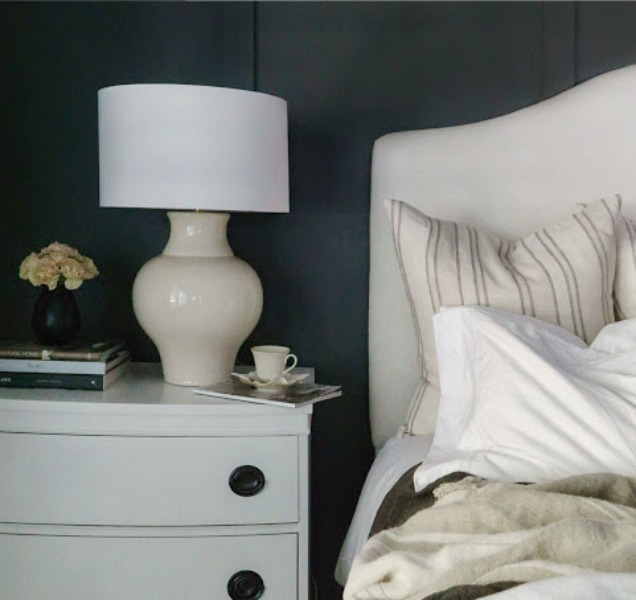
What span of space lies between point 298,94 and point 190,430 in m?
0.93

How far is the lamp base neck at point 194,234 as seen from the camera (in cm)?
197

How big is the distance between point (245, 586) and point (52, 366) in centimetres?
60

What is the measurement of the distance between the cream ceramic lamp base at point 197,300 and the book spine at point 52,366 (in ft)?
0.49

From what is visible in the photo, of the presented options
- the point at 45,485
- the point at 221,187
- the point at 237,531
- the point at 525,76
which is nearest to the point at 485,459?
the point at 237,531

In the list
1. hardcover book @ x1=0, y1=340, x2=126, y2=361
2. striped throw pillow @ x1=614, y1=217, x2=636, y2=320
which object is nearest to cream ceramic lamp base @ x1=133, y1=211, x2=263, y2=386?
hardcover book @ x1=0, y1=340, x2=126, y2=361

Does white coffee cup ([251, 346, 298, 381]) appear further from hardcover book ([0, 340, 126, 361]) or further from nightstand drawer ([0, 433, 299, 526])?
hardcover book ([0, 340, 126, 361])

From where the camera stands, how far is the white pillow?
1.43m

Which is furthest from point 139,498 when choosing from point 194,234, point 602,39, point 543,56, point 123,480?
point 602,39

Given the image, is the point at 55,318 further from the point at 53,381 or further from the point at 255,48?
the point at 255,48

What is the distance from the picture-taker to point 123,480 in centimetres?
177

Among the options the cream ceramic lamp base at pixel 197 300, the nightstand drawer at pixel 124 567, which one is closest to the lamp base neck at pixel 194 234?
the cream ceramic lamp base at pixel 197 300

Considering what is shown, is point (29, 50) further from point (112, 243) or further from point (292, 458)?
point (292, 458)

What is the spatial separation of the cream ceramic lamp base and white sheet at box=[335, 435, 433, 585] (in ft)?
1.35

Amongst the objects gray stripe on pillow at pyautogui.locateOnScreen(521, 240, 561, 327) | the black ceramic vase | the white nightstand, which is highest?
gray stripe on pillow at pyautogui.locateOnScreen(521, 240, 561, 327)
